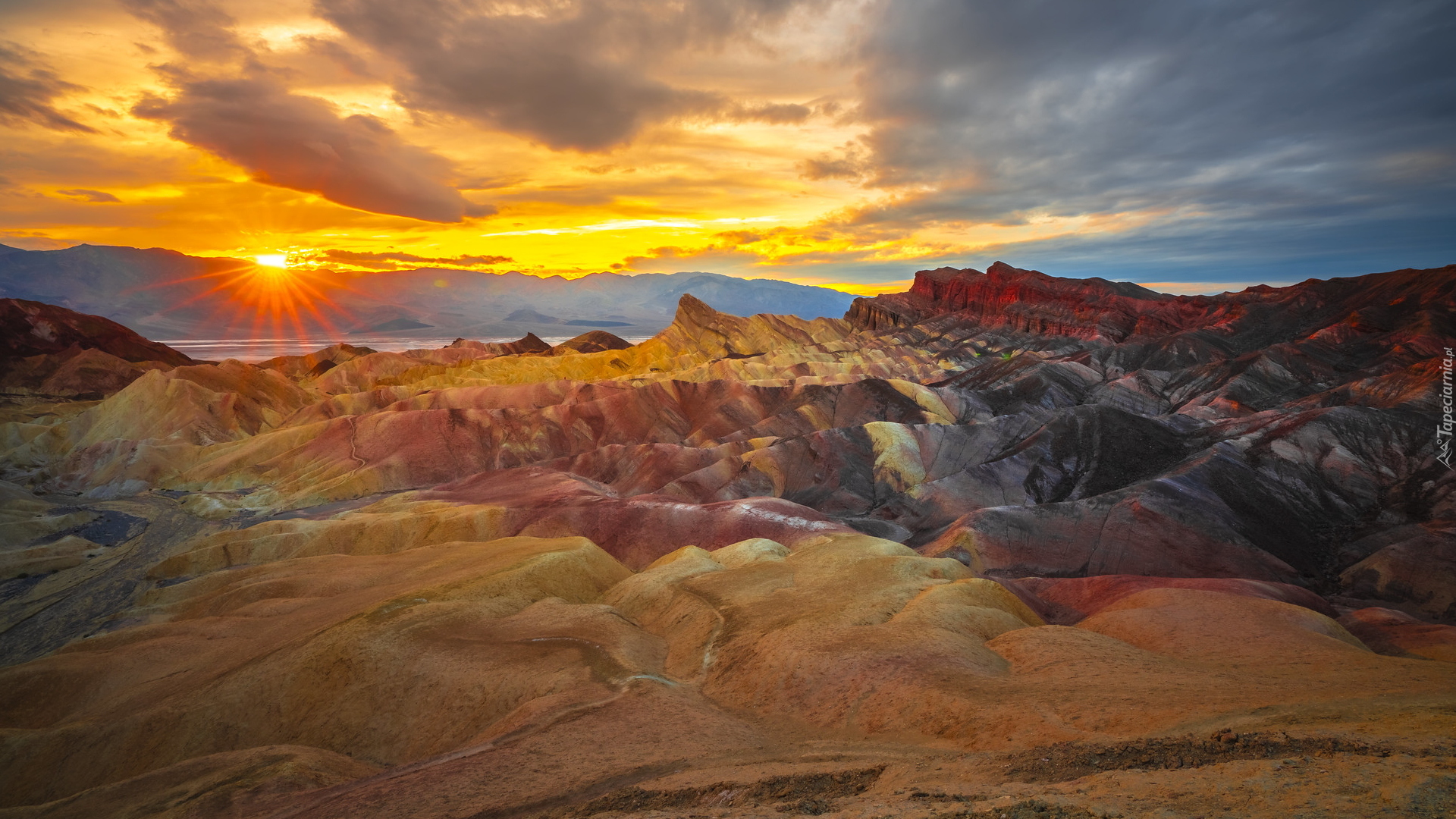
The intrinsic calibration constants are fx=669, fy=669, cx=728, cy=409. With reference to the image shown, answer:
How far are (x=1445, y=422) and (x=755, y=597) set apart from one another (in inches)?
2819

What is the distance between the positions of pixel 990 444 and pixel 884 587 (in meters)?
49.8

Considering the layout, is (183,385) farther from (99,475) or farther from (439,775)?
(439,775)

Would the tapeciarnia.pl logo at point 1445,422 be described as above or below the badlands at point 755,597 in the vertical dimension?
above

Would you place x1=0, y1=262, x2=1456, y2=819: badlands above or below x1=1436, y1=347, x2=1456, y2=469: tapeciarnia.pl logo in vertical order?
below

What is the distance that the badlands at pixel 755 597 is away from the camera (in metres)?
14.2

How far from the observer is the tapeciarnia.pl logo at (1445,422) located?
185ft

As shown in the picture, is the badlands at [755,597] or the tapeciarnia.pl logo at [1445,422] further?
the tapeciarnia.pl logo at [1445,422]

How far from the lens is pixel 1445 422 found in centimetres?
6100

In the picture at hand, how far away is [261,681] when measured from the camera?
24.4m

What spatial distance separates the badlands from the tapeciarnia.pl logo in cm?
89

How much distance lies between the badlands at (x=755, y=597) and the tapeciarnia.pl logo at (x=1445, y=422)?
889 millimetres

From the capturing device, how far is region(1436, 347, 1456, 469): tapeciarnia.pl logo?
185ft

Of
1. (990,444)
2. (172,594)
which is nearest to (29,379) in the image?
(172,594)

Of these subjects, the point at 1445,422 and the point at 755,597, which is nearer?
the point at 755,597
